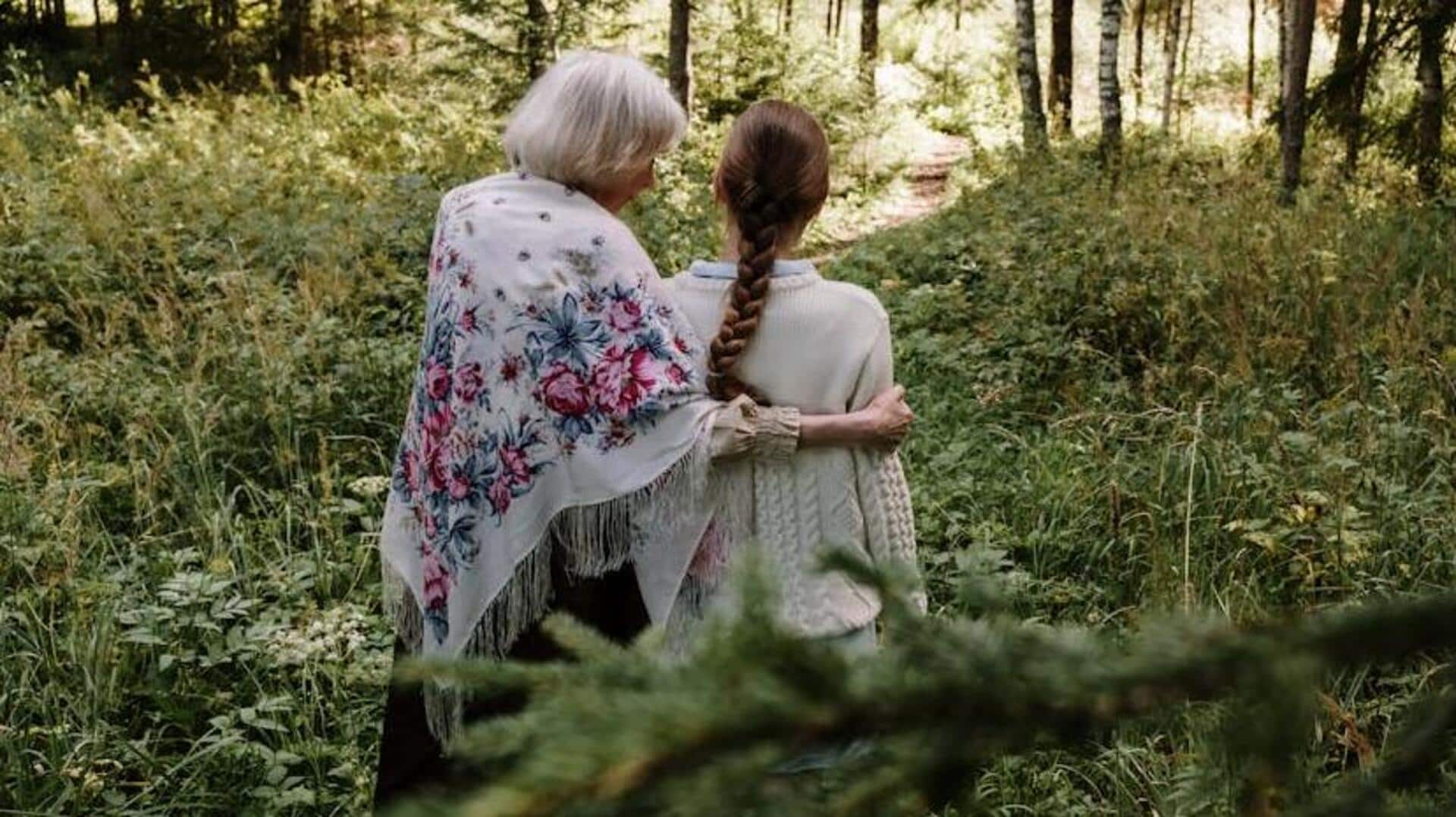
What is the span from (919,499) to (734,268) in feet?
8.11

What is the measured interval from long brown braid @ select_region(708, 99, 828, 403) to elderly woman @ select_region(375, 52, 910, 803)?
9cm

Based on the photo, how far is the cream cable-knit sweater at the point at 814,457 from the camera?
266 cm

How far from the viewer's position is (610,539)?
2.71 m

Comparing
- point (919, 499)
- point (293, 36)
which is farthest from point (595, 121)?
point (293, 36)

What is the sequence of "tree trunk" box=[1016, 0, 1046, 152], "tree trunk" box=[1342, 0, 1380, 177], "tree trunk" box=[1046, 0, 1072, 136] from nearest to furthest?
1. "tree trunk" box=[1342, 0, 1380, 177]
2. "tree trunk" box=[1016, 0, 1046, 152]
3. "tree trunk" box=[1046, 0, 1072, 136]

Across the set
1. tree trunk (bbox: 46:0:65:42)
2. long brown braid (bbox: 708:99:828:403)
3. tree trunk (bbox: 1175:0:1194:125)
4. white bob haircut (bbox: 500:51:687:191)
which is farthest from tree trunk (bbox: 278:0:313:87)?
long brown braid (bbox: 708:99:828:403)

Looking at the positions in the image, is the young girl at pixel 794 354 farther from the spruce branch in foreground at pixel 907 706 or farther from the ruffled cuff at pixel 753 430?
the spruce branch in foreground at pixel 907 706

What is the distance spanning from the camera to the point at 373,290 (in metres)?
7.37

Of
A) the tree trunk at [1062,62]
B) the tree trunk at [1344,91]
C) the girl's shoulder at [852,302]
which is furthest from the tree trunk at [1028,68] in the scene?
the girl's shoulder at [852,302]

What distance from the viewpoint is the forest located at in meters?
0.70

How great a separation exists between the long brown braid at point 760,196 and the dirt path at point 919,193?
350 inches

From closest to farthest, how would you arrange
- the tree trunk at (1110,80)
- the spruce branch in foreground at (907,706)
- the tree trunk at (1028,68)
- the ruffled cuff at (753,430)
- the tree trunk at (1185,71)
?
the spruce branch in foreground at (907,706)
the ruffled cuff at (753,430)
the tree trunk at (1110,80)
the tree trunk at (1028,68)
the tree trunk at (1185,71)

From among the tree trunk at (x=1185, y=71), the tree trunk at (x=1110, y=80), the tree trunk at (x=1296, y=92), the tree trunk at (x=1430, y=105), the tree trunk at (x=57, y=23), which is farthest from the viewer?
the tree trunk at (x=1185, y=71)

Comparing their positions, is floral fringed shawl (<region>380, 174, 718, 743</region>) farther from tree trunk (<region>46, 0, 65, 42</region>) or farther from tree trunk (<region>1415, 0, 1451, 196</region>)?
tree trunk (<region>46, 0, 65, 42</region>)
